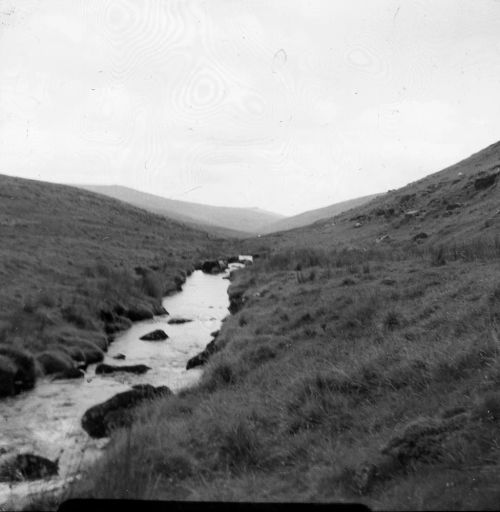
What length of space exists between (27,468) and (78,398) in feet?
15.2

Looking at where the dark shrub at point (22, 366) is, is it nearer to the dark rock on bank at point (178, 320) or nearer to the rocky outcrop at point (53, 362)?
the rocky outcrop at point (53, 362)

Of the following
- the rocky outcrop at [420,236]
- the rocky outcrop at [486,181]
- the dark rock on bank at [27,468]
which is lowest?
the dark rock on bank at [27,468]

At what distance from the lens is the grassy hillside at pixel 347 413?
18.2 ft

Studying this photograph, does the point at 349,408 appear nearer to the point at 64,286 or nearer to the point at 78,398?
the point at 78,398

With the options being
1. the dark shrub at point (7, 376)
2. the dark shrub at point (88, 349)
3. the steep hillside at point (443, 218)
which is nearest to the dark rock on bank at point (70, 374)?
the dark shrub at point (7, 376)

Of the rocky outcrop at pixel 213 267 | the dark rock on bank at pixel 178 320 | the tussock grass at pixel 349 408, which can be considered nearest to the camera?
the tussock grass at pixel 349 408

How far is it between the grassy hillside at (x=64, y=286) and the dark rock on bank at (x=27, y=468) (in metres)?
4.80

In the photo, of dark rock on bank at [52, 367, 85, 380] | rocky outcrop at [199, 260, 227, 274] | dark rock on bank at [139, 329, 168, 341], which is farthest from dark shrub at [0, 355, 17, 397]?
rocky outcrop at [199, 260, 227, 274]

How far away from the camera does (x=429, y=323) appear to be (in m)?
10.5

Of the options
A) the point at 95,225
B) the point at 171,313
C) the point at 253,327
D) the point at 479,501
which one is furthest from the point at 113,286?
the point at 95,225

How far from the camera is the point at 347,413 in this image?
774 centimetres

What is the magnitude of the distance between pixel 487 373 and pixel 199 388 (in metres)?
6.41

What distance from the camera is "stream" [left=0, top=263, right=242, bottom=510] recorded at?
29.6 ft

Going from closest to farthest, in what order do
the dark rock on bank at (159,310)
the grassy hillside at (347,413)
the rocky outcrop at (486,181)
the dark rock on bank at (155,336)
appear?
the grassy hillside at (347,413)
the dark rock on bank at (155,336)
the dark rock on bank at (159,310)
the rocky outcrop at (486,181)
